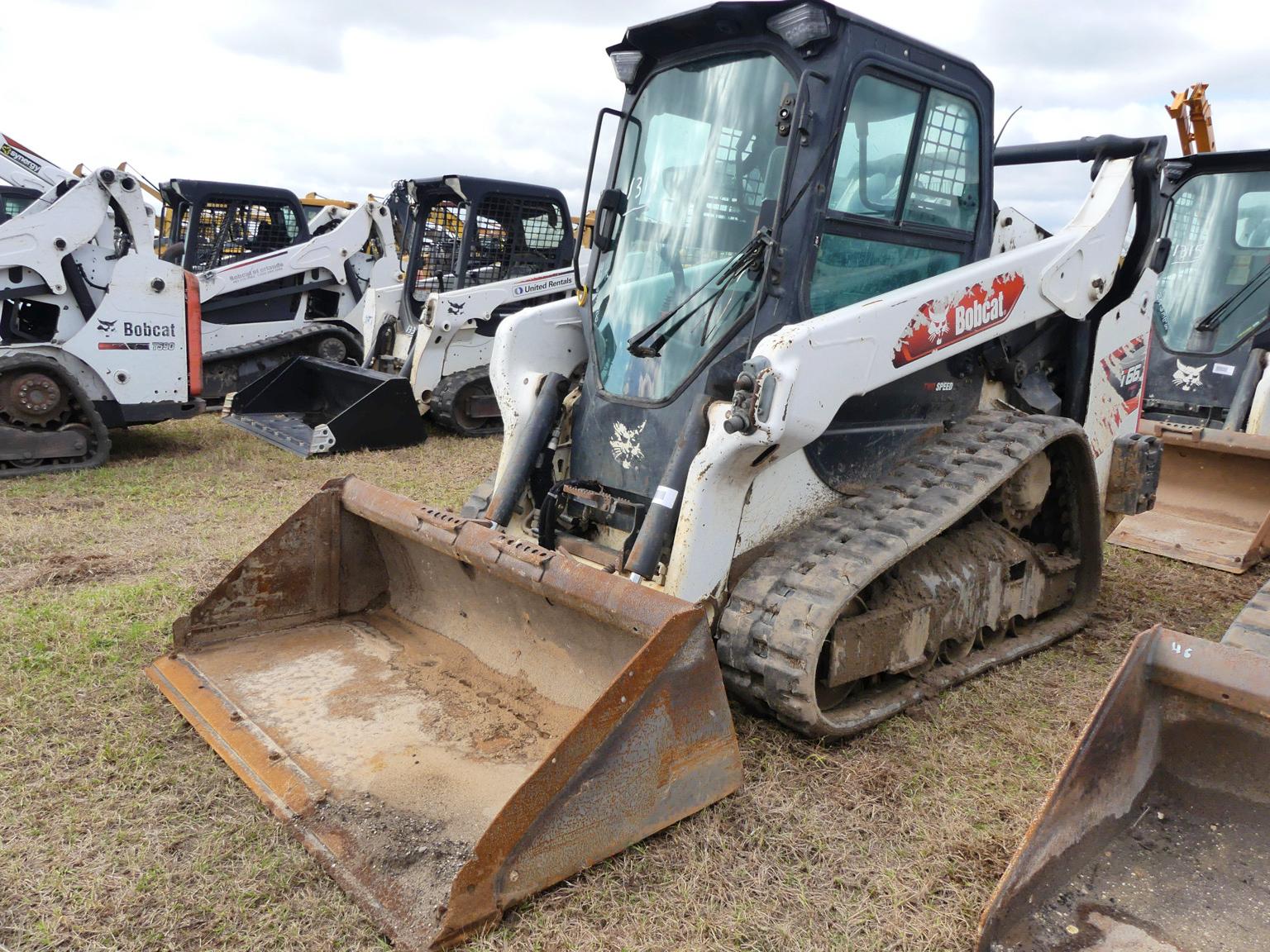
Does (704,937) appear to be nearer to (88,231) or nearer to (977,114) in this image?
(977,114)

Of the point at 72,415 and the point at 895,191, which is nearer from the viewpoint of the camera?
the point at 895,191

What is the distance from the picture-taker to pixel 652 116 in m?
3.76

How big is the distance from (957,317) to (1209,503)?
11.2ft

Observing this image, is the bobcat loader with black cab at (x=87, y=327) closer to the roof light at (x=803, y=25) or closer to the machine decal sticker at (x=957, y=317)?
the roof light at (x=803, y=25)

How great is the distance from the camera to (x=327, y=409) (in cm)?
880

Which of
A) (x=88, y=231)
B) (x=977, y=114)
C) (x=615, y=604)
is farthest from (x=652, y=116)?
(x=88, y=231)

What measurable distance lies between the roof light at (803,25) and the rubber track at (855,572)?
5.03 ft

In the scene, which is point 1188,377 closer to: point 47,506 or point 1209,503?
point 1209,503

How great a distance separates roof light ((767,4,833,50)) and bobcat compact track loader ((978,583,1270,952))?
204 centimetres

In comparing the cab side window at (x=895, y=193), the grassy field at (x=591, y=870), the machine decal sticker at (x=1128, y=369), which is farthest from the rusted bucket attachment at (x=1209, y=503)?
the cab side window at (x=895, y=193)

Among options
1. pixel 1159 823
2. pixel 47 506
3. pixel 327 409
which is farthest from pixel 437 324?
pixel 1159 823

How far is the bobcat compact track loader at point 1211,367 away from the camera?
5.64 m

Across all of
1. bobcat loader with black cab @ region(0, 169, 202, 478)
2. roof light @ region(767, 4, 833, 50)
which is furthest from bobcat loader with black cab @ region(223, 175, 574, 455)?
roof light @ region(767, 4, 833, 50)

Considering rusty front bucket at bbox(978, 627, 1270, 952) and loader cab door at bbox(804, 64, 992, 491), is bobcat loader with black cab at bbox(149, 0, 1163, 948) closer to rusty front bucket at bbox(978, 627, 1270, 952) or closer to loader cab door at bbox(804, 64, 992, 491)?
loader cab door at bbox(804, 64, 992, 491)
